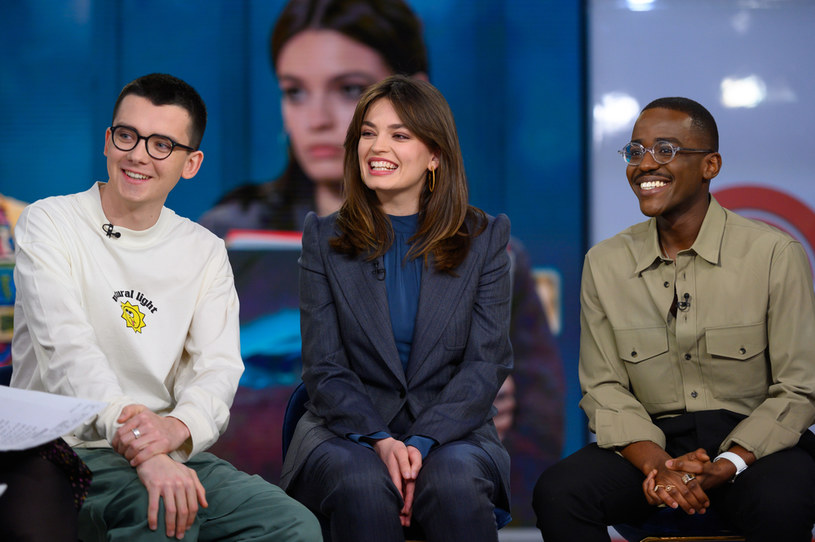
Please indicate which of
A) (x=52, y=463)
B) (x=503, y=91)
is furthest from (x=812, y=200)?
(x=52, y=463)

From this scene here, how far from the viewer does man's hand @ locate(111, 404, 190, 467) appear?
1985 mm

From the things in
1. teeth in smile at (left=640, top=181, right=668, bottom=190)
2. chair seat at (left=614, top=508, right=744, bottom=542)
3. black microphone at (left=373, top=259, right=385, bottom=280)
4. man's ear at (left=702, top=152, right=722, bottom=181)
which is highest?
man's ear at (left=702, top=152, right=722, bottom=181)

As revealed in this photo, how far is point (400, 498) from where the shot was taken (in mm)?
2178

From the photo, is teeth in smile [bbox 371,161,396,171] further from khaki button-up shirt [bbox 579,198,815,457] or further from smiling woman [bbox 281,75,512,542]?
khaki button-up shirt [bbox 579,198,815,457]

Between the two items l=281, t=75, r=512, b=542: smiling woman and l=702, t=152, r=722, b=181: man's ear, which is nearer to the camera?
l=281, t=75, r=512, b=542: smiling woman

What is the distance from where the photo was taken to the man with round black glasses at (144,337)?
80.0 inches

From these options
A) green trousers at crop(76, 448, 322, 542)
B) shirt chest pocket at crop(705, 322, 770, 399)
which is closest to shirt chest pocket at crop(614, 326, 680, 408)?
shirt chest pocket at crop(705, 322, 770, 399)

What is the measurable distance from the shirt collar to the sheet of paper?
1.79 metres

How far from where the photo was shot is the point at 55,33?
4.30 meters

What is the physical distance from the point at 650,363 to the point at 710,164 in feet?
2.29

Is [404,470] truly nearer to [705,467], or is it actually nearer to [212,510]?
[212,510]

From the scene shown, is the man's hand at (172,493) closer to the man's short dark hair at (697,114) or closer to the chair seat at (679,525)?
the chair seat at (679,525)

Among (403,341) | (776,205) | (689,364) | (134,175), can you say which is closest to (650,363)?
(689,364)

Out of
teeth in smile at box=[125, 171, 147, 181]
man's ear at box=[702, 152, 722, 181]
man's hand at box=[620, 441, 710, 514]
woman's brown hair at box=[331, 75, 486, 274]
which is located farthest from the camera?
man's ear at box=[702, 152, 722, 181]
